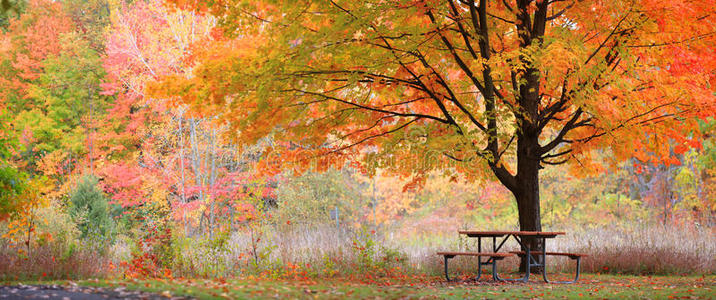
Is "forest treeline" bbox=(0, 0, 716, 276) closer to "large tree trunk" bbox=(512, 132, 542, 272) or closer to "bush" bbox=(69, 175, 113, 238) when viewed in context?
"bush" bbox=(69, 175, 113, 238)

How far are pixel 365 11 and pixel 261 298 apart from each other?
11.4ft

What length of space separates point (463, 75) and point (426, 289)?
4329 millimetres

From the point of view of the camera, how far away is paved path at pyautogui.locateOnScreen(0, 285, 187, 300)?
4.69 m

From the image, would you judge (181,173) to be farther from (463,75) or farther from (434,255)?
(463,75)

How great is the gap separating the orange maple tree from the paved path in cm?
280

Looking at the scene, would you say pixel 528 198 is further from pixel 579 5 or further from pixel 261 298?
pixel 261 298

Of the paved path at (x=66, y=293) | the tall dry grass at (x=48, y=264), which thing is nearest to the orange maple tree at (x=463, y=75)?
the tall dry grass at (x=48, y=264)

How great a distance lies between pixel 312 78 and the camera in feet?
25.2

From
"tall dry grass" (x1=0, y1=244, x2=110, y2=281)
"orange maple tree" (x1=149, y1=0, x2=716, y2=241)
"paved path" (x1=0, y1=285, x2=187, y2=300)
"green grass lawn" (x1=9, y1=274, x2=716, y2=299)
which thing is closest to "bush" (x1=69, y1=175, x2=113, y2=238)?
"tall dry grass" (x1=0, y1=244, x2=110, y2=281)

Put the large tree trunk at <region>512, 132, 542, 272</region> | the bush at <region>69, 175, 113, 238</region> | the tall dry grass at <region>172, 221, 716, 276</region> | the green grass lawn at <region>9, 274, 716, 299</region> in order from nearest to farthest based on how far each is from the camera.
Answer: the green grass lawn at <region>9, 274, 716, 299</region>
the large tree trunk at <region>512, 132, 542, 272</region>
the tall dry grass at <region>172, 221, 716, 276</region>
the bush at <region>69, 175, 113, 238</region>

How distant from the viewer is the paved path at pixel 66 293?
15.4 ft

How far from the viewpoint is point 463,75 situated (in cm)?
1005

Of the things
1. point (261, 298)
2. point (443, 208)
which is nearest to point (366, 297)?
point (261, 298)

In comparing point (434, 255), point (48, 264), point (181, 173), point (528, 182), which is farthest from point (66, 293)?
point (181, 173)
